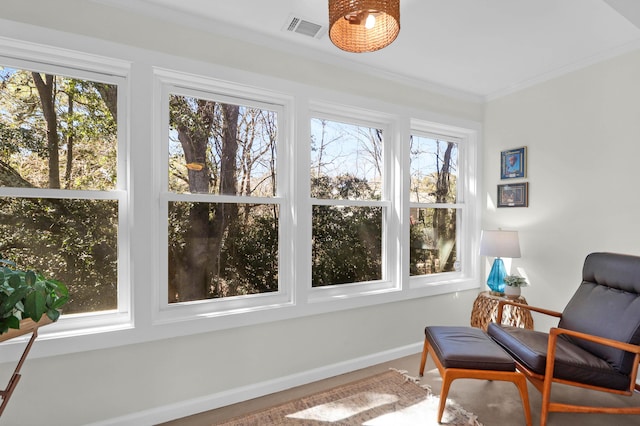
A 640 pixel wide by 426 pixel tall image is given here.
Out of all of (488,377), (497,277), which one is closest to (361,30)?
(488,377)

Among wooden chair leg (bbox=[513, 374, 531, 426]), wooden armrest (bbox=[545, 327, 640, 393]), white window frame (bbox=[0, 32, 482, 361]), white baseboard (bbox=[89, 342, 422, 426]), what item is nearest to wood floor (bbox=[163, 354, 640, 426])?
white baseboard (bbox=[89, 342, 422, 426])

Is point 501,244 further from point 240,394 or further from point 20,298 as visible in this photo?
point 20,298

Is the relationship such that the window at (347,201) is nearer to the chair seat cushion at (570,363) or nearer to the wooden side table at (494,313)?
the wooden side table at (494,313)

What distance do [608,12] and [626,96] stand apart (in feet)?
2.59

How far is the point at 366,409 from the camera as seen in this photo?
2277mm

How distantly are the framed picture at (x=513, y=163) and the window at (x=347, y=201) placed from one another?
131 centimetres

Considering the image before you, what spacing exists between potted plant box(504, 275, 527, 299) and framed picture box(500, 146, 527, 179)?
1.00 metres

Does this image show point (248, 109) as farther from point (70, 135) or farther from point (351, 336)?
point (351, 336)

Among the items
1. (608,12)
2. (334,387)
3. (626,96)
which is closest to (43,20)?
(334,387)

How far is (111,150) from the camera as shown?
2.14m

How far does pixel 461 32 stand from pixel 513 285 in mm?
2194

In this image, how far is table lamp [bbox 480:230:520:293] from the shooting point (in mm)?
3076

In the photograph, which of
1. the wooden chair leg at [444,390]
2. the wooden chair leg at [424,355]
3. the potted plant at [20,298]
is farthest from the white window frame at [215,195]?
the wooden chair leg at [444,390]

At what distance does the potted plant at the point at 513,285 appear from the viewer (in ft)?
10.1
